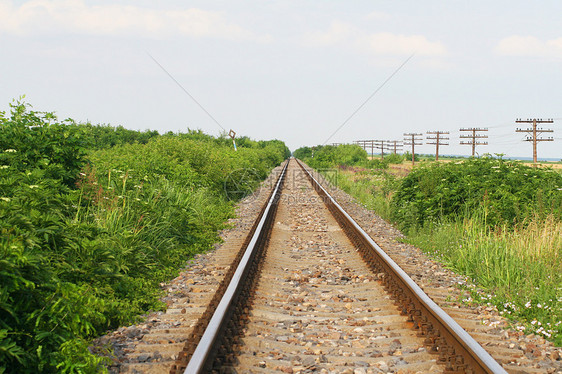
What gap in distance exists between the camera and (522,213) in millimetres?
8445

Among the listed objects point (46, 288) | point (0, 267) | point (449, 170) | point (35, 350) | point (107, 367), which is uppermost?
point (449, 170)

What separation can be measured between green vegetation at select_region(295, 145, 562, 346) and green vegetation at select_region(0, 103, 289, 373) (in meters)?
4.34

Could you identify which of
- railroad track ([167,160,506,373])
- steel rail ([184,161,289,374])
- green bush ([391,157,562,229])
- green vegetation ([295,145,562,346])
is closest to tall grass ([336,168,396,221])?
green vegetation ([295,145,562,346])

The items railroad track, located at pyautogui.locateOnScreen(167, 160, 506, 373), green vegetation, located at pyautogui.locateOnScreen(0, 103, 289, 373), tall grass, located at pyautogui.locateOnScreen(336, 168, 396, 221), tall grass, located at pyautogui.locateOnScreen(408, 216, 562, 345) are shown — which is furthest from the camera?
tall grass, located at pyautogui.locateOnScreen(336, 168, 396, 221)

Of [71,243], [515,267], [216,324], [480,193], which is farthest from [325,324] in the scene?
[480,193]

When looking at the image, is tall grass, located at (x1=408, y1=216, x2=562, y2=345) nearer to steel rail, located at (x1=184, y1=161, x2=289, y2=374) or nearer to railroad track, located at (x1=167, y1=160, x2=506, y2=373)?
railroad track, located at (x1=167, y1=160, x2=506, y2=373)

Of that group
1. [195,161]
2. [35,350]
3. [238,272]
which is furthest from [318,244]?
[195,161]

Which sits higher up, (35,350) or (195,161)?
(195,161)

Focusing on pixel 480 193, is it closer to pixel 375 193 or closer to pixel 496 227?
pixel 496 227

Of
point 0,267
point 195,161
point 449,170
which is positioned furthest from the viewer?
point 195,161

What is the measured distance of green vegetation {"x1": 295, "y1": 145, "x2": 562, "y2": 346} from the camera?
5.30 meters

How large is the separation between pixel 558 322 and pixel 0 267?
517cm

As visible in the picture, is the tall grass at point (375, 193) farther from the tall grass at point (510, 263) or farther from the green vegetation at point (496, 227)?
the tall grass at point (510, 263)

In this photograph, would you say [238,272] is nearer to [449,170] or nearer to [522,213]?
[522,213]
